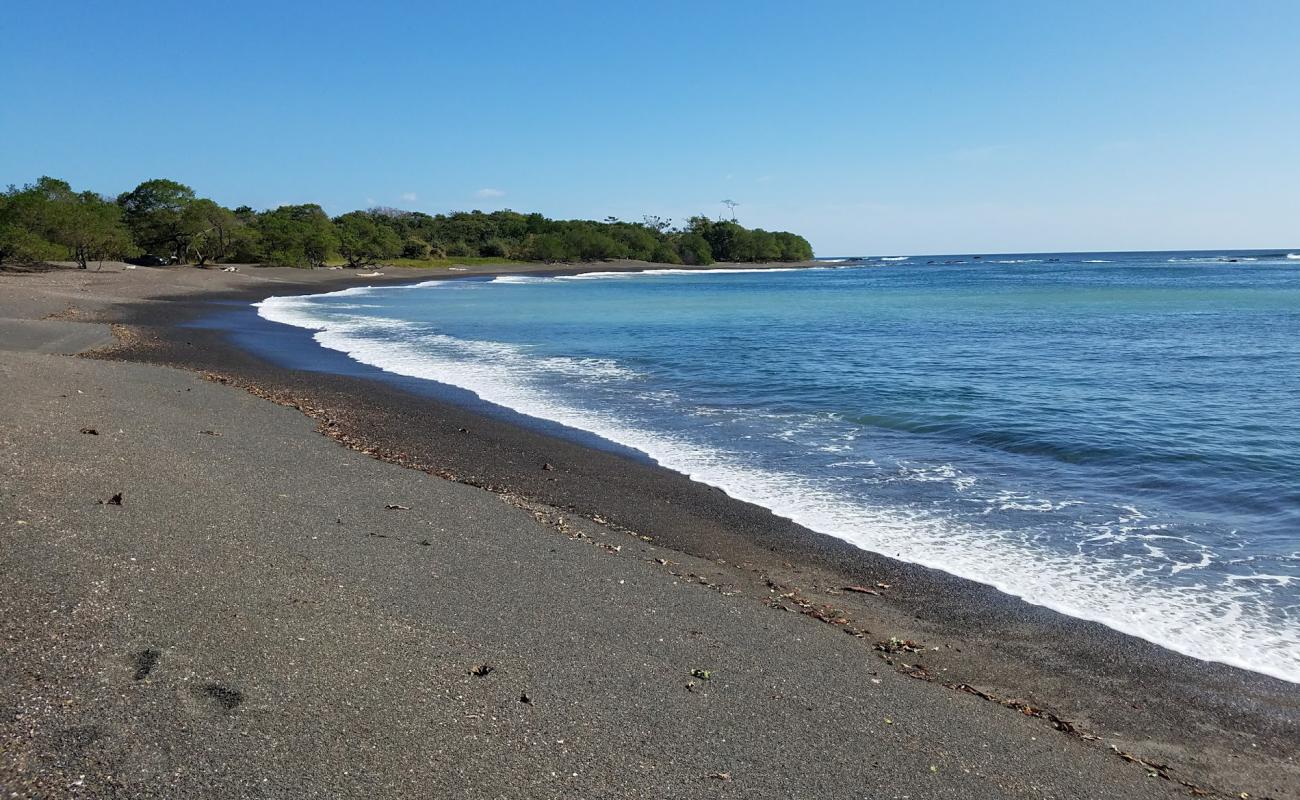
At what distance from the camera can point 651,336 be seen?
32.0 meters

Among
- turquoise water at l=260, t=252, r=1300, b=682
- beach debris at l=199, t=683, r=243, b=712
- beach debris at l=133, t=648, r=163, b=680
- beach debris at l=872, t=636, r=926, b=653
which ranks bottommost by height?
beach debris at l=872, t=636, r=926, b=653

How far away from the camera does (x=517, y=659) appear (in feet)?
16.8

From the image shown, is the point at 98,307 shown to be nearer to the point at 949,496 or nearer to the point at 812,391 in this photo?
the point at 812,391

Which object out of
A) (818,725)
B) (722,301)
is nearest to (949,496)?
(818,725)

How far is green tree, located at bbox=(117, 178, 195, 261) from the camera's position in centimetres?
7750

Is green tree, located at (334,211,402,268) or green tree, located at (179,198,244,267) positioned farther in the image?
green tree, located at (334,211,402,268)

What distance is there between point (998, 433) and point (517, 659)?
36.6 ft

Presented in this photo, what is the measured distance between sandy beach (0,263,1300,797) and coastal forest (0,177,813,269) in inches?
2286

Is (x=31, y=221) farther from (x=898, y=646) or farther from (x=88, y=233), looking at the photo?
(x=898, y=646)

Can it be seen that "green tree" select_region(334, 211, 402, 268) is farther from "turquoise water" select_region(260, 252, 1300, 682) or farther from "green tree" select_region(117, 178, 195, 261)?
"turquoise water" select_region(260, 252, 1300, 682)

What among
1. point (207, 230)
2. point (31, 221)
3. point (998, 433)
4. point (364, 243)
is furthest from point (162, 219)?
point (998, 433)

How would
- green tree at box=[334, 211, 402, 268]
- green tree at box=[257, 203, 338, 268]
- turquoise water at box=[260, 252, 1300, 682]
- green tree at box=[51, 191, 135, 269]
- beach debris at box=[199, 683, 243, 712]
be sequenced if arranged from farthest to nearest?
green tree at box=[334, 211, 402, 268] → green tree at box=[257, 203, 338, 268] → green tree at box=[51, 191, 135, 269] → turquoise water at box=[260, 252, 1300, 682] → beach debris at box=[199, 683, 243, 712]

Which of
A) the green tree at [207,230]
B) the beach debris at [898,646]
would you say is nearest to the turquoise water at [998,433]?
the beach debris at [898,646]

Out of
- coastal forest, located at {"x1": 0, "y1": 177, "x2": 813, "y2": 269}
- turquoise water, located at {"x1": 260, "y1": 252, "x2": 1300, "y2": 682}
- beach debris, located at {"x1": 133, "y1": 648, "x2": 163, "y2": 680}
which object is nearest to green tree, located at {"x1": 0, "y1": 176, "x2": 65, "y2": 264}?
coastal forest, located at {"x1": 0, "y1": 177, "x2": 813, "y2": 269}
